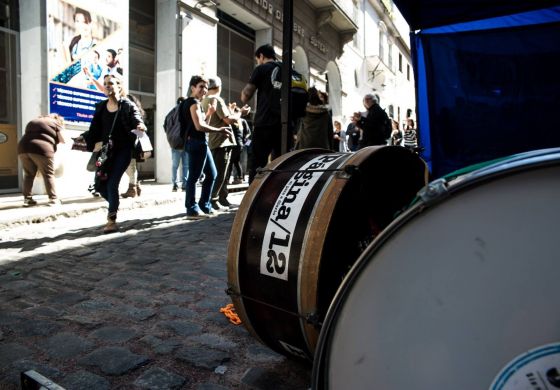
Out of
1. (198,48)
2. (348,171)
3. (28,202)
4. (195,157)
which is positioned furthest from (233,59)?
(348,171)

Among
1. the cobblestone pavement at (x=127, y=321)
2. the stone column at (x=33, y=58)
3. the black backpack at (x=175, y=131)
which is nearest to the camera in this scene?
the cobblestone pavement at (x=127, y=321)

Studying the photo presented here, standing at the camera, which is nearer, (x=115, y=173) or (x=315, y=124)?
(x=115, y=173)

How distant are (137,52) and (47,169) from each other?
502 cm

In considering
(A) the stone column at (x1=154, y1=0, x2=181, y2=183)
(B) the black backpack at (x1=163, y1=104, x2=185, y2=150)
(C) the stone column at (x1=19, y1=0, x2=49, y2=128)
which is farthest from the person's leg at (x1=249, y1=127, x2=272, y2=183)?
(A) the stone column at (x1=154, y1=0, x2=181, y2=183)

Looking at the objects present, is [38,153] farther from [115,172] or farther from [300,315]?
[300,315]

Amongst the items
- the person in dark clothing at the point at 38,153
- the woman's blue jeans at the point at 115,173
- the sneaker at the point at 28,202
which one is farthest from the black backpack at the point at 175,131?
the sneaker at the point at 28,202

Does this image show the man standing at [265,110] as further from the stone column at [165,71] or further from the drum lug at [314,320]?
the stone column at [165,71]

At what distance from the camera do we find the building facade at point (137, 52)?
812 cm

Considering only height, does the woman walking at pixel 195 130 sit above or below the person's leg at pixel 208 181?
above

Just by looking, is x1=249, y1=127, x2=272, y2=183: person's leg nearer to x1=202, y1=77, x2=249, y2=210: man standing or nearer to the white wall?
x1=202, y1=77, x2=249, y2=210: man standing

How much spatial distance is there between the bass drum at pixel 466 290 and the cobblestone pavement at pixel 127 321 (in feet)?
3.41

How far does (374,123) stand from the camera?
26.7ft

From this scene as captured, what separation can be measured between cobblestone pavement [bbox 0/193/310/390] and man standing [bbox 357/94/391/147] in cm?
440

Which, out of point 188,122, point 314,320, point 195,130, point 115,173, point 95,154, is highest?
point 188,122
